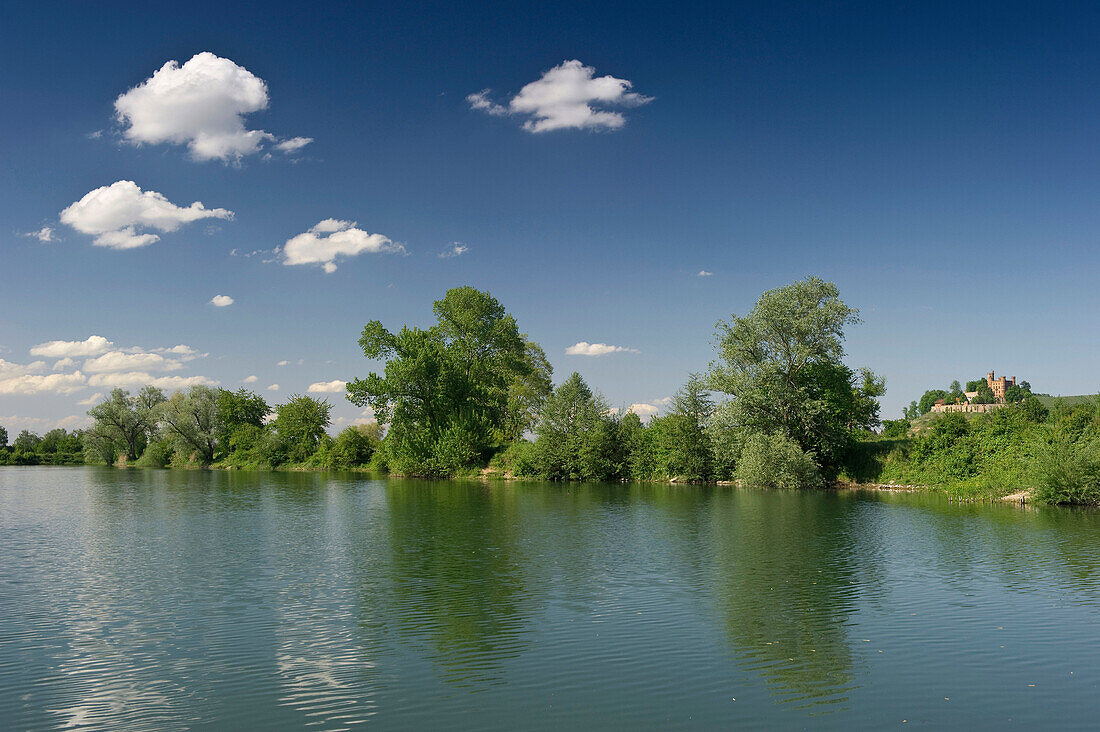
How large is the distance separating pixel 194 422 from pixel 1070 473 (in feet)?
333

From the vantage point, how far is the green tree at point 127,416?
105 metres

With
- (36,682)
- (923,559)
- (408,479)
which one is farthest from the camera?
(408,479)

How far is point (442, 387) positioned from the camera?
2680 inches

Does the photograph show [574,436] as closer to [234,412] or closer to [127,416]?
[234,412]

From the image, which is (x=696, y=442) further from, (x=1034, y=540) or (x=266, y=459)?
(x=266, y=459)

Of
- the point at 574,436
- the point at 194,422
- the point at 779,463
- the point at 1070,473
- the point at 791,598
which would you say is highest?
the point at 194,422

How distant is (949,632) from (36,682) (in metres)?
15.7

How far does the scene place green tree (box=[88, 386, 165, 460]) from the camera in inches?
4151

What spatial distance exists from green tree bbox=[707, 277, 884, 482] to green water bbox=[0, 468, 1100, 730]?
74.2 ft

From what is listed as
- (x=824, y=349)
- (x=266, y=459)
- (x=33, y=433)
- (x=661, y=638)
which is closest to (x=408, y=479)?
(x=266, y=459)

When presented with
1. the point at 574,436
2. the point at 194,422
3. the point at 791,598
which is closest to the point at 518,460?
the point at 574,436

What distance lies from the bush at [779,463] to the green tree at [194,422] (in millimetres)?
81763

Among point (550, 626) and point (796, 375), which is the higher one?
point (796, 375)

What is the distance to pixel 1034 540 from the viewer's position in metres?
24.3
